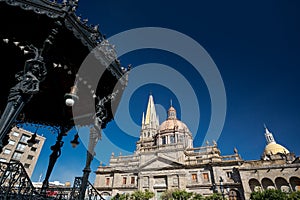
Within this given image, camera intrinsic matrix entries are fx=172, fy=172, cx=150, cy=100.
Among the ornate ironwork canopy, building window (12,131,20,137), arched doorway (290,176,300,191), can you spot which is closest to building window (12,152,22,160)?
building window (12,131,20,137)

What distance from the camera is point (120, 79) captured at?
5363 mm

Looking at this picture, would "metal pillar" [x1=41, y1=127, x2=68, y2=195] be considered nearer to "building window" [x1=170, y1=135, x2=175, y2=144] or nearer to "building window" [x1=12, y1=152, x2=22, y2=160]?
"building window" [x1=170, y1=135, x2=175, y2=144]

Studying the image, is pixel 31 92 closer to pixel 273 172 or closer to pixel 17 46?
pixel 17 46

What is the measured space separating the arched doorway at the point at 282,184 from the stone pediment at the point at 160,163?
14027mm

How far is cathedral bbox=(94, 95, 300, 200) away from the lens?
2500 centimetres

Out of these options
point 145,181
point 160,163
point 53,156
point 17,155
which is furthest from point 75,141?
point 17,155

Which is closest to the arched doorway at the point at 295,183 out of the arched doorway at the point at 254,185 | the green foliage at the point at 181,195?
the arched doorway at the point at 254,185

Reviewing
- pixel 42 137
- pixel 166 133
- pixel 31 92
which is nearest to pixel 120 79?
pixel 31 92

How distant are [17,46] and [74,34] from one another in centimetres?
→ 164

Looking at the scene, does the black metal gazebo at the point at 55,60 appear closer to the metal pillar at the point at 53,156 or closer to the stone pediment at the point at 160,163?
the metal pillar at the point at 53,156

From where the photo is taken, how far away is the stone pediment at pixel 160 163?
31.4 metres

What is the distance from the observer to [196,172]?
1171 inches

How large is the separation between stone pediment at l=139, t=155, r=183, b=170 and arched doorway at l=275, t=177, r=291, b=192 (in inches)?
552

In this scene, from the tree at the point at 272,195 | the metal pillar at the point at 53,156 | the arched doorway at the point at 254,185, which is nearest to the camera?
the metal pillar at the point at 53,156
